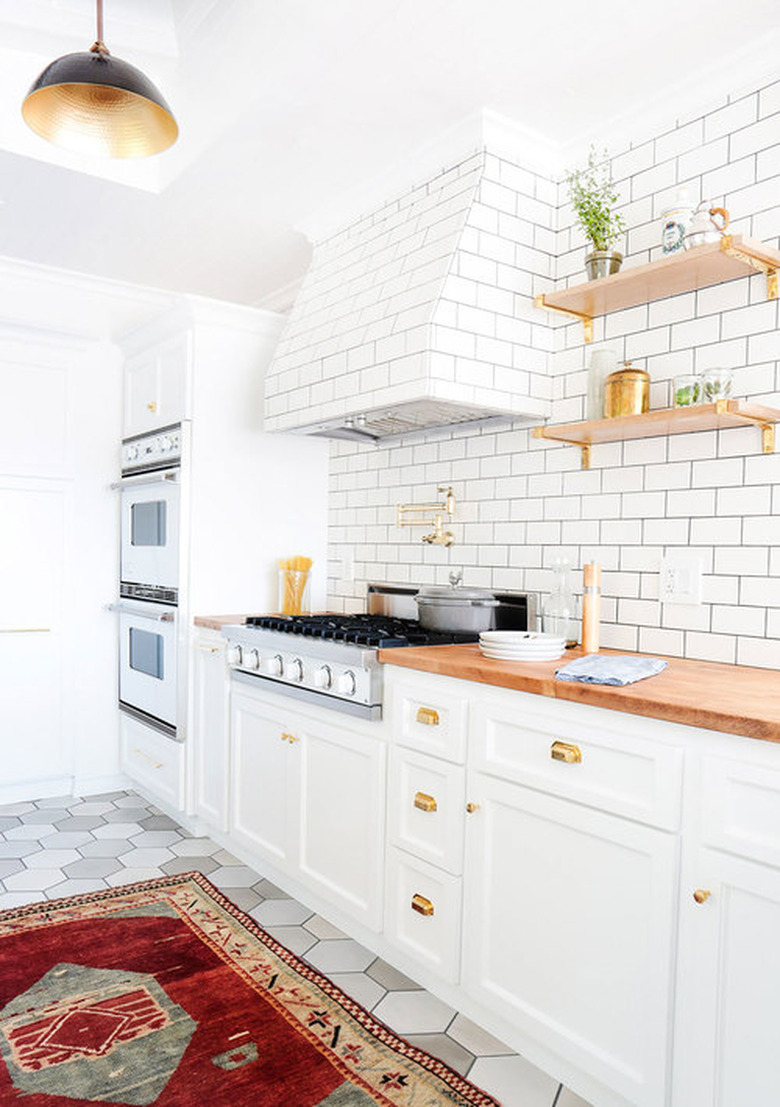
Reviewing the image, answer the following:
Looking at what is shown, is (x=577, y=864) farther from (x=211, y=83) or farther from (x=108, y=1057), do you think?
(x=211, y=83)

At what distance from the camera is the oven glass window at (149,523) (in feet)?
11.8

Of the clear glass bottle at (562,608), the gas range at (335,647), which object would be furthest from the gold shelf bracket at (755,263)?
the gas range at (335,647)

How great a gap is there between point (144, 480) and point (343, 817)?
1.93m

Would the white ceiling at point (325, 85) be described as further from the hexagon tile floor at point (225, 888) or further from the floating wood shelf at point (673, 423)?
the hexagon tile floor at point (225, 888)

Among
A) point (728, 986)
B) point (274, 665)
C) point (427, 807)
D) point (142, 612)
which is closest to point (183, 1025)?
point (427, 807)

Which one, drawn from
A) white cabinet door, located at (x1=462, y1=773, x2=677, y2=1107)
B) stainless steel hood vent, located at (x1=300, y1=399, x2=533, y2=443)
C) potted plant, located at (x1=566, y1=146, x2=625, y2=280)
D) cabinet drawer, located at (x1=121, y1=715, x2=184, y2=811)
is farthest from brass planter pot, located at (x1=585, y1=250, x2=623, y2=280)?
cabinet drawer, located at (x1=121, y1=715, x2=184, y2=811)

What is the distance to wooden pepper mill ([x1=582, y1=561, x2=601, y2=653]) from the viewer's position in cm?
238

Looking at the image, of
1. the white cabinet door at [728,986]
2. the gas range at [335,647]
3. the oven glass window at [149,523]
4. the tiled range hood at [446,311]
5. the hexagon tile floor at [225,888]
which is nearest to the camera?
the white cabinet door at [728,986]

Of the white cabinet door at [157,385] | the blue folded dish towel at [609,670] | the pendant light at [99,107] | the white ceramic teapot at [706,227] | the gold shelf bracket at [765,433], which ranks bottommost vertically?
the blue folded dish towel at [609,670]

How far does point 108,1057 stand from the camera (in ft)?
6.40

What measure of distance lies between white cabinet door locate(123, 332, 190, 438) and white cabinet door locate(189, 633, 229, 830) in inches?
40.6

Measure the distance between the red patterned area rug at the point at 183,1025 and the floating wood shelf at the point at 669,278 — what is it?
2.09m

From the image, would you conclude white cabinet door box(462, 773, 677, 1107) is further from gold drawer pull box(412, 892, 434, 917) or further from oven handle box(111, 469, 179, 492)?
oven handle box(111, 469, 179, 492)

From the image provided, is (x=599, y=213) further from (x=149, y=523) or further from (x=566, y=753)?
(x=149, y=523)
